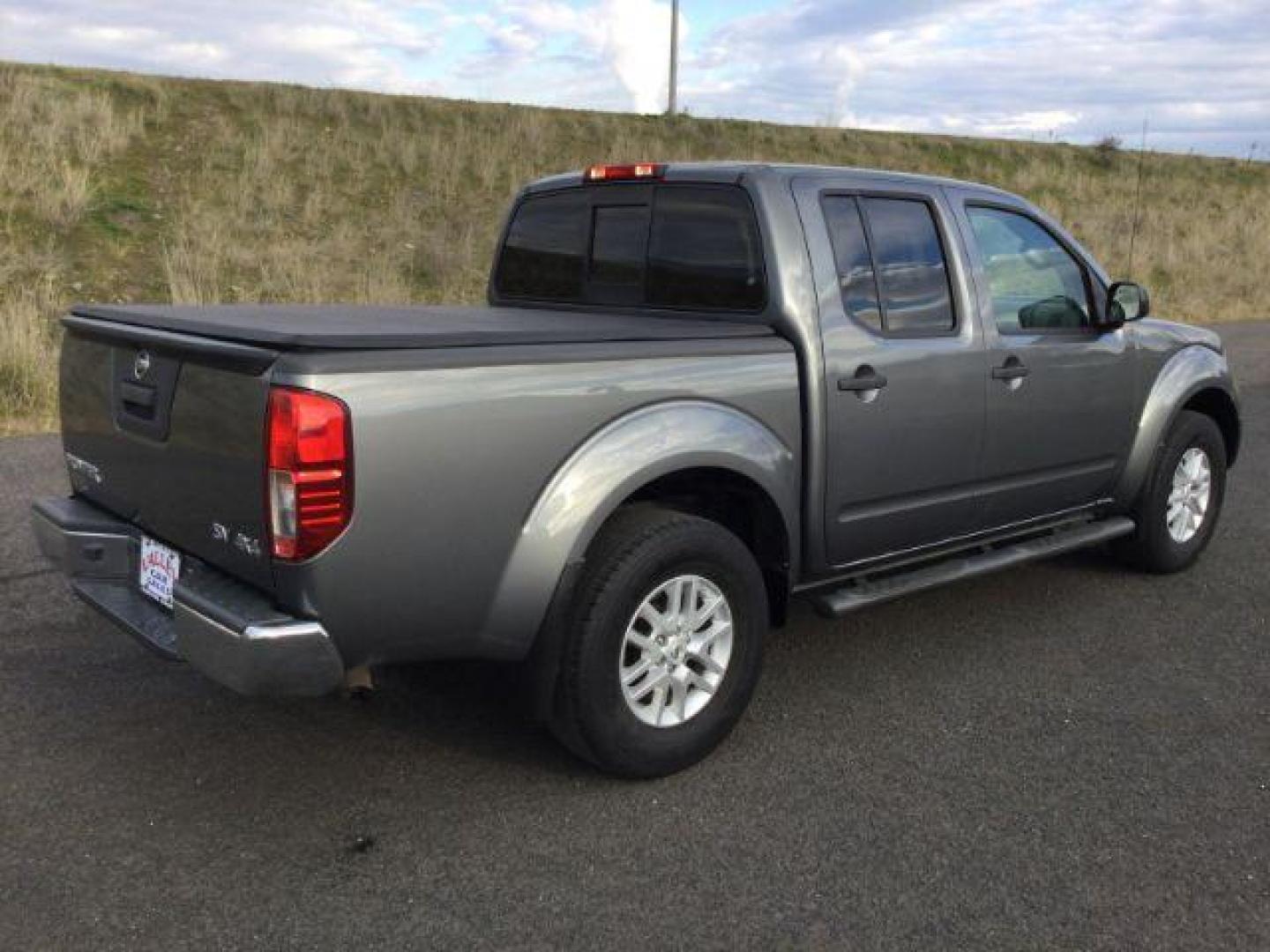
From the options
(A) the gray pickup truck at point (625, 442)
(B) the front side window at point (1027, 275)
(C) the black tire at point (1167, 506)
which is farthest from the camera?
(C) the black tire at point (1167, 506)

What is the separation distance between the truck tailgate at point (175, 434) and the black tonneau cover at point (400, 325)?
5 centimetres

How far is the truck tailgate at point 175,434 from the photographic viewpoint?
9.16ft

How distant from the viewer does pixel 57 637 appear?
4.35 m

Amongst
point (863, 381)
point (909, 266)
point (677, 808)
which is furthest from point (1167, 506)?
point (677, 808)

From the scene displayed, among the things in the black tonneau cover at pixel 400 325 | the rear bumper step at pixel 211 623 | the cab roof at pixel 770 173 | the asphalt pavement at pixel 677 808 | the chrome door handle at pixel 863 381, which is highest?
the cab roof at pixel 770 173

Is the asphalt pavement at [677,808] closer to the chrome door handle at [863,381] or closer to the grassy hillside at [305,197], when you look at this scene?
the chrome door handle at [863,381]

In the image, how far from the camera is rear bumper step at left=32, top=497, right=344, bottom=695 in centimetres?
274

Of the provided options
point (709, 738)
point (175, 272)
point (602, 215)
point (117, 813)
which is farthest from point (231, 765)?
point (175, 272)

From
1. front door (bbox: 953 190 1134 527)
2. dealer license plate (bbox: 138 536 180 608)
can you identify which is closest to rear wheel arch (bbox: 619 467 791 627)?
front door (bbox: 953 190 1134 527)

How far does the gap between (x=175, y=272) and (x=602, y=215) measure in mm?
12000

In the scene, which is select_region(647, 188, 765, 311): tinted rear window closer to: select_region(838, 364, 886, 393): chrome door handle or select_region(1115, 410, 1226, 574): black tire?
select_region(838, 364, 886, 393): chrome door handle

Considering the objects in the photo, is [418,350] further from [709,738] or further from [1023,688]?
[1023,688]

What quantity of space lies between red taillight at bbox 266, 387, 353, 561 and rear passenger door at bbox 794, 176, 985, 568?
66.4 inches

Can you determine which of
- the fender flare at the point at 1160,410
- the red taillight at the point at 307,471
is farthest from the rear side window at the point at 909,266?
the red taillight at the point at 307,471
